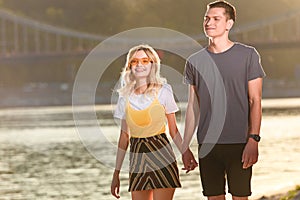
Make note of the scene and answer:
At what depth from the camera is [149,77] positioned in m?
5.38

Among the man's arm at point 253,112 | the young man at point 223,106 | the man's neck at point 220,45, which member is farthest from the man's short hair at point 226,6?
the man's arm at point 253,112

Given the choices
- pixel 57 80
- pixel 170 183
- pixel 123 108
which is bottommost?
pixel 57 80

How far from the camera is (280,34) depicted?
10781 centimetres

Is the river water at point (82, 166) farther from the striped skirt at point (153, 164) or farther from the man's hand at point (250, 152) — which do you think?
the man's hand at point (250, 152)

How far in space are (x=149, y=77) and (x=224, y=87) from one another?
37cm

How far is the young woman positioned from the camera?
5.38 meters

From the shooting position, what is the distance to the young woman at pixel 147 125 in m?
5.38

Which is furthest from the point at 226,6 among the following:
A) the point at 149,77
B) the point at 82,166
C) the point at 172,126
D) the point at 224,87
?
the point at 82,166

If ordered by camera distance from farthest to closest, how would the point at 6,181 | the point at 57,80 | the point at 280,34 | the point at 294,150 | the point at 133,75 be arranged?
1. the point at 280,34
2. the point at 57,80
3. the point at 294,150
4. the point at 6,181
5. the point at 133,75

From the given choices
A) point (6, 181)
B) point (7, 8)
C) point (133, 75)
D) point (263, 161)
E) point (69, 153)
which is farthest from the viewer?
point (7, 8)

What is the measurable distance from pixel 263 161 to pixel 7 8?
309ft

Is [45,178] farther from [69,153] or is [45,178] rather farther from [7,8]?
[7,8]

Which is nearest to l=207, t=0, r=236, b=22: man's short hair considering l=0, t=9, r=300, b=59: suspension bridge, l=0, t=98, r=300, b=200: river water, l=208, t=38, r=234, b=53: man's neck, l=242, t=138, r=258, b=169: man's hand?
l=208, t=38, r=234, b=53: man's neck

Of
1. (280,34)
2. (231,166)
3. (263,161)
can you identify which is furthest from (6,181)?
(280,34)
